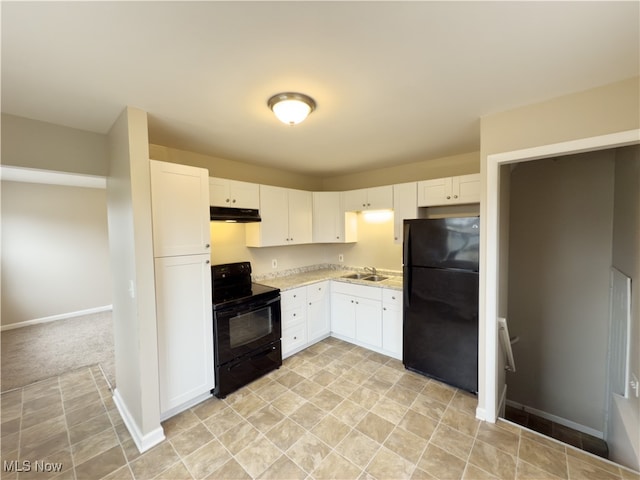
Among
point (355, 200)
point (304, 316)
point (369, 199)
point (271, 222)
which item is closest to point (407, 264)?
point (369, 199)

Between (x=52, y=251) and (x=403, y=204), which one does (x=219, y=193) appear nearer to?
(x=403, y=204)

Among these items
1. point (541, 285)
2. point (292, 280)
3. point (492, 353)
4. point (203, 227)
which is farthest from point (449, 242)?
point (203, 227)

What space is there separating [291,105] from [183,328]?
2016mm

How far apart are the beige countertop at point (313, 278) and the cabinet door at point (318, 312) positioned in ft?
0.41

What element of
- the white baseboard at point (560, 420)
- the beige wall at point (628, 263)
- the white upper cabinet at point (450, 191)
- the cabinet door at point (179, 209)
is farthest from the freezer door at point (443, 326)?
the cabinet door at point (179, 209)

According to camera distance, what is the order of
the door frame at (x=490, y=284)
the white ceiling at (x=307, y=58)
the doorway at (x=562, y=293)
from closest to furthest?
the white ceiling at (x=307, y=58) < the door frame at (x=490, y=284) < the doorway at (x=562, y=293)

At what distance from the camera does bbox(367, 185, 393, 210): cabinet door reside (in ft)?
11.2

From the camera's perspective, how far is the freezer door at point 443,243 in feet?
7.77

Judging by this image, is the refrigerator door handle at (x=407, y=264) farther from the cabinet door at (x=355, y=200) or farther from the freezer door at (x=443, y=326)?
the cabinet door at (x=355, y=200)

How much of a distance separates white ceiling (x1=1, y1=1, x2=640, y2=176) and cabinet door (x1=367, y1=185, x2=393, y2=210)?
1.24 meters

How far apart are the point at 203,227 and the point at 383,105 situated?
1834 mm

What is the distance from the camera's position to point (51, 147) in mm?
2018

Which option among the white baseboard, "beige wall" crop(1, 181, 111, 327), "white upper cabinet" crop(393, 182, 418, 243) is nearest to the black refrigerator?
"white upper cabinet" crop(393, 182, 418, 243)

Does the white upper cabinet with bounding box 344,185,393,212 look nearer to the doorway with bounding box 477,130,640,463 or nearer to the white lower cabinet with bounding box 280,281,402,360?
the white lower cabinet with bounding box 280,281,402,360
